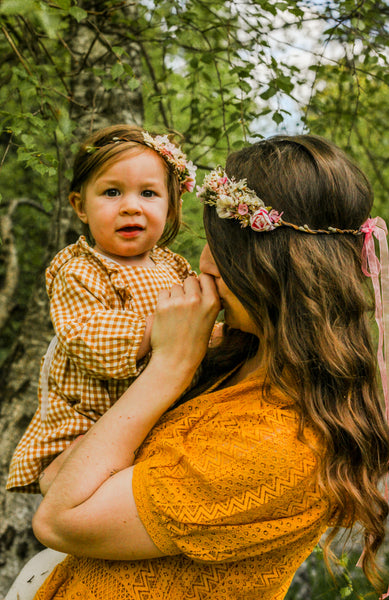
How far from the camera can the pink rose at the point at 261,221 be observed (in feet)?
4.62

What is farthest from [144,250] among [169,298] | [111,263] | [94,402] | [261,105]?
[261,105]

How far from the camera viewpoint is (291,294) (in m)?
1.45

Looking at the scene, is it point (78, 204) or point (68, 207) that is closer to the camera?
point (78, 204)

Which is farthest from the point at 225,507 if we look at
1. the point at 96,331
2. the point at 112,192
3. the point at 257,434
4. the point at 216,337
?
the point at 112,192

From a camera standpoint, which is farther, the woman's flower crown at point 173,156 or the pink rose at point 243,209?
the woman's flower crown at point 173,156

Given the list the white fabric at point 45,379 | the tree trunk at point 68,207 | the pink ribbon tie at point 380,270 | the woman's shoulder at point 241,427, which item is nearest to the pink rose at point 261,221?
the pink ribbon tie at point 380,270

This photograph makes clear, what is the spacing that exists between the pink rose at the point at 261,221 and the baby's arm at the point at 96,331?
48 centimetres

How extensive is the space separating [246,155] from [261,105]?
2534 millimetres

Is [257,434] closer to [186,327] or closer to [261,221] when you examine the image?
[186,327]

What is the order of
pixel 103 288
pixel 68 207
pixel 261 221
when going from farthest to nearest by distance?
pixel 68 207, pixel 103 288, pixel 261 221

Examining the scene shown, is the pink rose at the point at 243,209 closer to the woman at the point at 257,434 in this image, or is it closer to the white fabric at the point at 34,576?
the woman at the point at 257,434

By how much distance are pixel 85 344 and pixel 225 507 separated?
624 mm

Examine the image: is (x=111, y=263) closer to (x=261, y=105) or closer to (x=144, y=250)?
(x=144, y=250)

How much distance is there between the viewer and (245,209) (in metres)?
1.42
